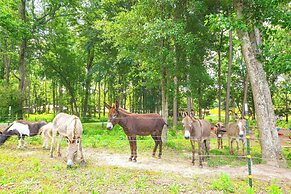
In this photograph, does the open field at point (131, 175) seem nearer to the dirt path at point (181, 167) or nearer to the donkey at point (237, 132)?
the dirt path at point (181, 167)

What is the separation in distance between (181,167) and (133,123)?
2310mm

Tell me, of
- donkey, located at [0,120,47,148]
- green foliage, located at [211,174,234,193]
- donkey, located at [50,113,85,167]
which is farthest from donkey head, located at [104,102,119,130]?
donkey, located at [0,120,47,148]

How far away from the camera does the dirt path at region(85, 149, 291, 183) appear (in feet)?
23.1

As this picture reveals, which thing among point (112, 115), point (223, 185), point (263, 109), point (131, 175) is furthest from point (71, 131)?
point (263, 109)

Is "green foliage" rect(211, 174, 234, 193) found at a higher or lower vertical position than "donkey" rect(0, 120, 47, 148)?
lower

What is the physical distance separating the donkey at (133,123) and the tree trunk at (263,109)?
361 cm

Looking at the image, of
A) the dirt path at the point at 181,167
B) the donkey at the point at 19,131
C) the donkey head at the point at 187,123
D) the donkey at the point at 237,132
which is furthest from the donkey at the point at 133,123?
the donkey at the point at 19,131

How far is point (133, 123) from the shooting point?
8.77m

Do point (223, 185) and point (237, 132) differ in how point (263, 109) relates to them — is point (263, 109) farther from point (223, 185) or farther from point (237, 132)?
point (223, 185)

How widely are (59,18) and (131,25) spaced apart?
44.9 feet

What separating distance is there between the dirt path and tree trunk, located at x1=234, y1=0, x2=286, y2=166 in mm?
540

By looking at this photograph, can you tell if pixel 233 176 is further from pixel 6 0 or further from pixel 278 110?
pixel 278 110

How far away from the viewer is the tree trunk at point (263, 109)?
8.20m

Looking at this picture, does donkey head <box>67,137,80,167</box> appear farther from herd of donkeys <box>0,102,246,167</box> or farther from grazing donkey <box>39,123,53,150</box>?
grazing donkey <box>39,123,53,150</box>
